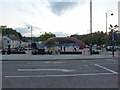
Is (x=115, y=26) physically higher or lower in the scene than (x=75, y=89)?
higher

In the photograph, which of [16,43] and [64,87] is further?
[16,43]

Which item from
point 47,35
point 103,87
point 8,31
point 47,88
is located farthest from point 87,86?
point 8,31

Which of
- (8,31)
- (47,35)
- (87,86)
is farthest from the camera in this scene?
(8,31)

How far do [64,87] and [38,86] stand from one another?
113 centimetres

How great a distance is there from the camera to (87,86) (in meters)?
8.40

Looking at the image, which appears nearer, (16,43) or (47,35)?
(47,35)

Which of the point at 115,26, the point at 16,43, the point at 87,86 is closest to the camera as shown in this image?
the point at 87,86

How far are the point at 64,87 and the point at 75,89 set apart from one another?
0.56m

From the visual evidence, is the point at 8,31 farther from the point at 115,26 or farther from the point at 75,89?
the point at 75,89

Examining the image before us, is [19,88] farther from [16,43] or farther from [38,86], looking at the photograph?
[16,43]

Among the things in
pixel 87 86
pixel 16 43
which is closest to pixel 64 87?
pixel 87 86

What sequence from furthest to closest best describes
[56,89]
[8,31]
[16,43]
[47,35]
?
[8,31]
[16,43]
[47,35]
[56,89]

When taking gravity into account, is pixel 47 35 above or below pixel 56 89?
Result: above

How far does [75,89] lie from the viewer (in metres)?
7.87
